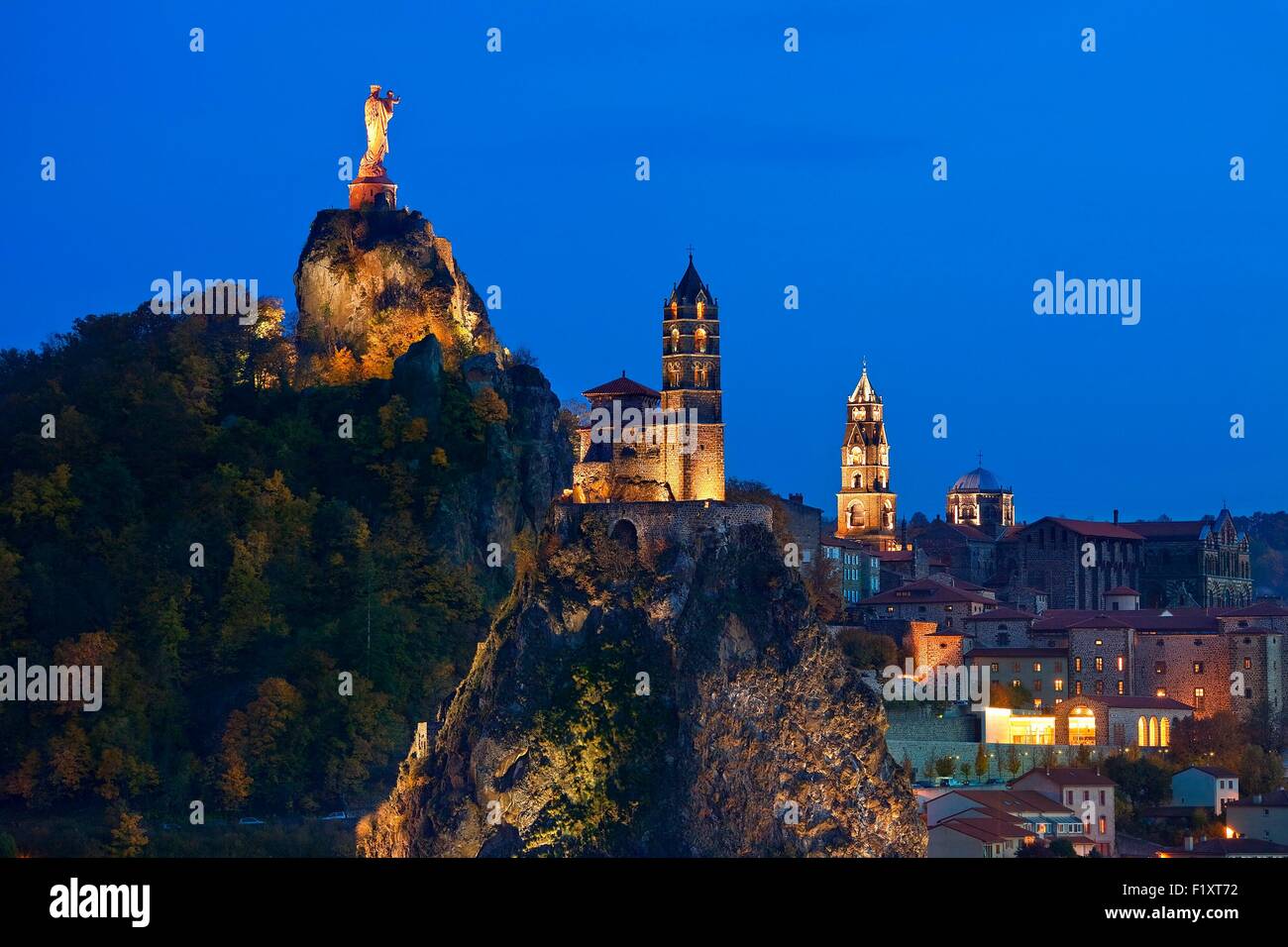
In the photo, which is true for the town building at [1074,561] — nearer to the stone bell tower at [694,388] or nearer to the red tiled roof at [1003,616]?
the red tiled roof at [1003,616]

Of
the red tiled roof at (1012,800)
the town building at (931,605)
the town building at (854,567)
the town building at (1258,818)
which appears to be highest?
the town building at (854,567)

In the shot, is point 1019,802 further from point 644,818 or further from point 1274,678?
point 1274,678

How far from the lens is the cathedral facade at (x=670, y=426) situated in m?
64.8

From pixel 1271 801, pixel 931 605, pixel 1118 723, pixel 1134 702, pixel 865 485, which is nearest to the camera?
pixel 1271 801

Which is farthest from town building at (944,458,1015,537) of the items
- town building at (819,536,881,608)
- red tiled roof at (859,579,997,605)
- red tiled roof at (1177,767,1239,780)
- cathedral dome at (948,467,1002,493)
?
red tiled roof at (1177,767,1239,780)

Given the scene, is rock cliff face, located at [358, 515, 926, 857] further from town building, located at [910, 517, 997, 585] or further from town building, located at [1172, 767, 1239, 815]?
town building, located at [910, 517, 997, 585]

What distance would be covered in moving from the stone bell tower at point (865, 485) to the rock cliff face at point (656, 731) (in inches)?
1990

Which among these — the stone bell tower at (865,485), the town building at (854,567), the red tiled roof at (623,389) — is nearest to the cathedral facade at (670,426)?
the red tiled roof at (623,389)

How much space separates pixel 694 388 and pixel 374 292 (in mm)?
15806

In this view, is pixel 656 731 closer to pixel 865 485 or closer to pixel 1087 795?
pixel 1087 795

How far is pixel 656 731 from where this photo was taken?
63.2m

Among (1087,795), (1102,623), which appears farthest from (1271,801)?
(1102,623)

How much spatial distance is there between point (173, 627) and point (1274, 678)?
3415cm

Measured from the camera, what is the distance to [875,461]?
117500mm
